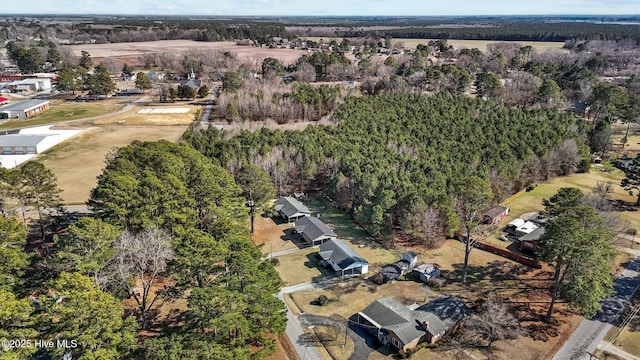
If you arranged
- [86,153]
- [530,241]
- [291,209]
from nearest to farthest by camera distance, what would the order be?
[530,241]
[291,209]
[86,153]

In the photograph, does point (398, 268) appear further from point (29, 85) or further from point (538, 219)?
point (29, 85)

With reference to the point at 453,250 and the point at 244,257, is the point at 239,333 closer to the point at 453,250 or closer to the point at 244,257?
the point at 244,257

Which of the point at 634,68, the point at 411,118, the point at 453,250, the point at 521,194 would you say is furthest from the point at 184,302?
the point at 634,68

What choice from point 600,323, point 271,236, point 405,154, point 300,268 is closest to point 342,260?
point 300,268

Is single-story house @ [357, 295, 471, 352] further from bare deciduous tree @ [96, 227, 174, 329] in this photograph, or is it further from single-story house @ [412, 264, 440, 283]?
bare deciduous tree @ [96, 227, 174, 329]

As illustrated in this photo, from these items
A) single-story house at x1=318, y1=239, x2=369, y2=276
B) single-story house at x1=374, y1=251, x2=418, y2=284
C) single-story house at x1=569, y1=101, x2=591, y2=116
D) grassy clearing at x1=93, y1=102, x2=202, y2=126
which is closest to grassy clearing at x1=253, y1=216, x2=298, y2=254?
single-story house at x1=318, y1=239, x2=369, y2=276

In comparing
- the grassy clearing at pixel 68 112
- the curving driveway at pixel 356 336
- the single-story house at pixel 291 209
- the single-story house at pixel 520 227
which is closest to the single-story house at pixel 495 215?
the single-story house at pixel 520 227

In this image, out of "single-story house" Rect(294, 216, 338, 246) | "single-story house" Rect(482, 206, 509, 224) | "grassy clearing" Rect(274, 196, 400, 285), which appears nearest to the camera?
"grassy clearing" Rect(274, 196, 400, 285)
